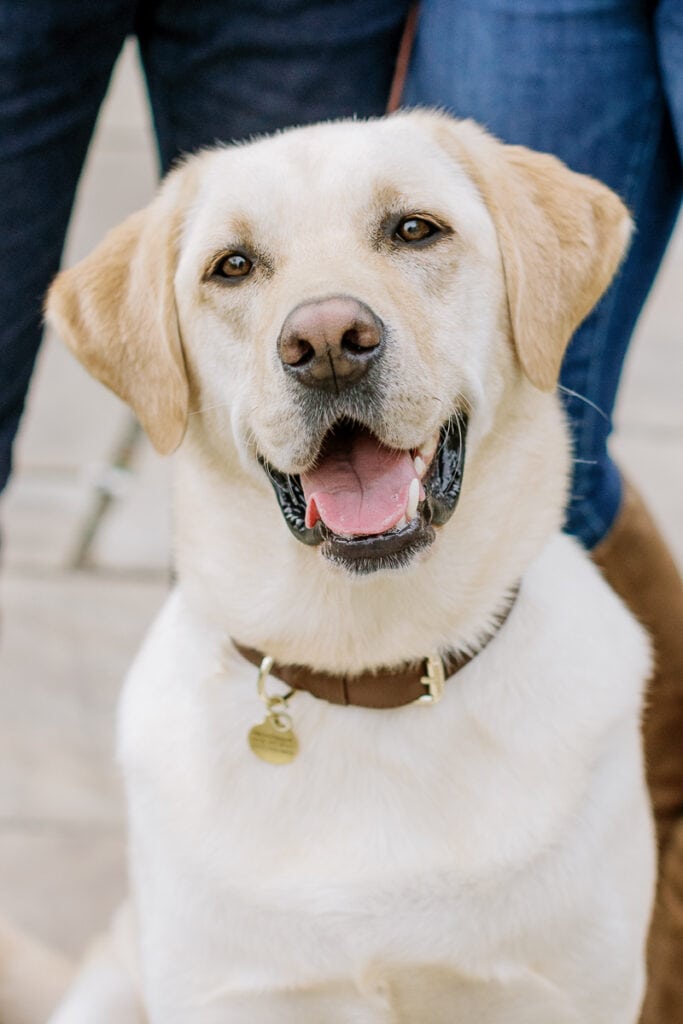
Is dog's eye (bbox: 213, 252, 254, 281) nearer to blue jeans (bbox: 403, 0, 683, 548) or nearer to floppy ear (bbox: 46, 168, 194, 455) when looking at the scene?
floppy ear (bbox: 46, 168, 194, 455)

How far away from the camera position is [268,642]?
7.05 ft

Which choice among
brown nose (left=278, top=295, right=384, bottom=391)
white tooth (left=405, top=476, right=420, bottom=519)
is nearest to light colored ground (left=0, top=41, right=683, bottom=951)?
white tooth (left=405, top=476, right=420, bottom=519)

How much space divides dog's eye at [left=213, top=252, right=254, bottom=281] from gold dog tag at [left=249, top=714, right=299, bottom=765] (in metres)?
0.72

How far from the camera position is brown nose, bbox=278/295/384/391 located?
5.86 feet

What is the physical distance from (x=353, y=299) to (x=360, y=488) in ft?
0.95

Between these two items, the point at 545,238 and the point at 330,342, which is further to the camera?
the point at 545,238

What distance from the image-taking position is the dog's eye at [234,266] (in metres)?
2.14

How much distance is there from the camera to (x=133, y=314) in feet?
7.16

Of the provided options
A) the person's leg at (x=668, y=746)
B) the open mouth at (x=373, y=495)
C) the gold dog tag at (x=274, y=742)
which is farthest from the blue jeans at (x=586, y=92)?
the gold dog tag at (x=274, y=742)

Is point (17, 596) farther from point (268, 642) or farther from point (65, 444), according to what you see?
point (268, 642)

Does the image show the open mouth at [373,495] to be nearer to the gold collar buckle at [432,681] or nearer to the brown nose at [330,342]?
the brown nose at [330,342]

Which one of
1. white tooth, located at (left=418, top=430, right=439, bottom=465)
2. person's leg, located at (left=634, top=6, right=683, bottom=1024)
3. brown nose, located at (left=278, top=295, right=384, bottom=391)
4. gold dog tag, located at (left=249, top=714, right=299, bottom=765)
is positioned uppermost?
brown nose, located at (left=278, top=295, right=384, bottom=391)

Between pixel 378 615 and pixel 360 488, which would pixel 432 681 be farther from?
pixel 360 488

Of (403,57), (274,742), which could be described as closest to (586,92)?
(403,57)
